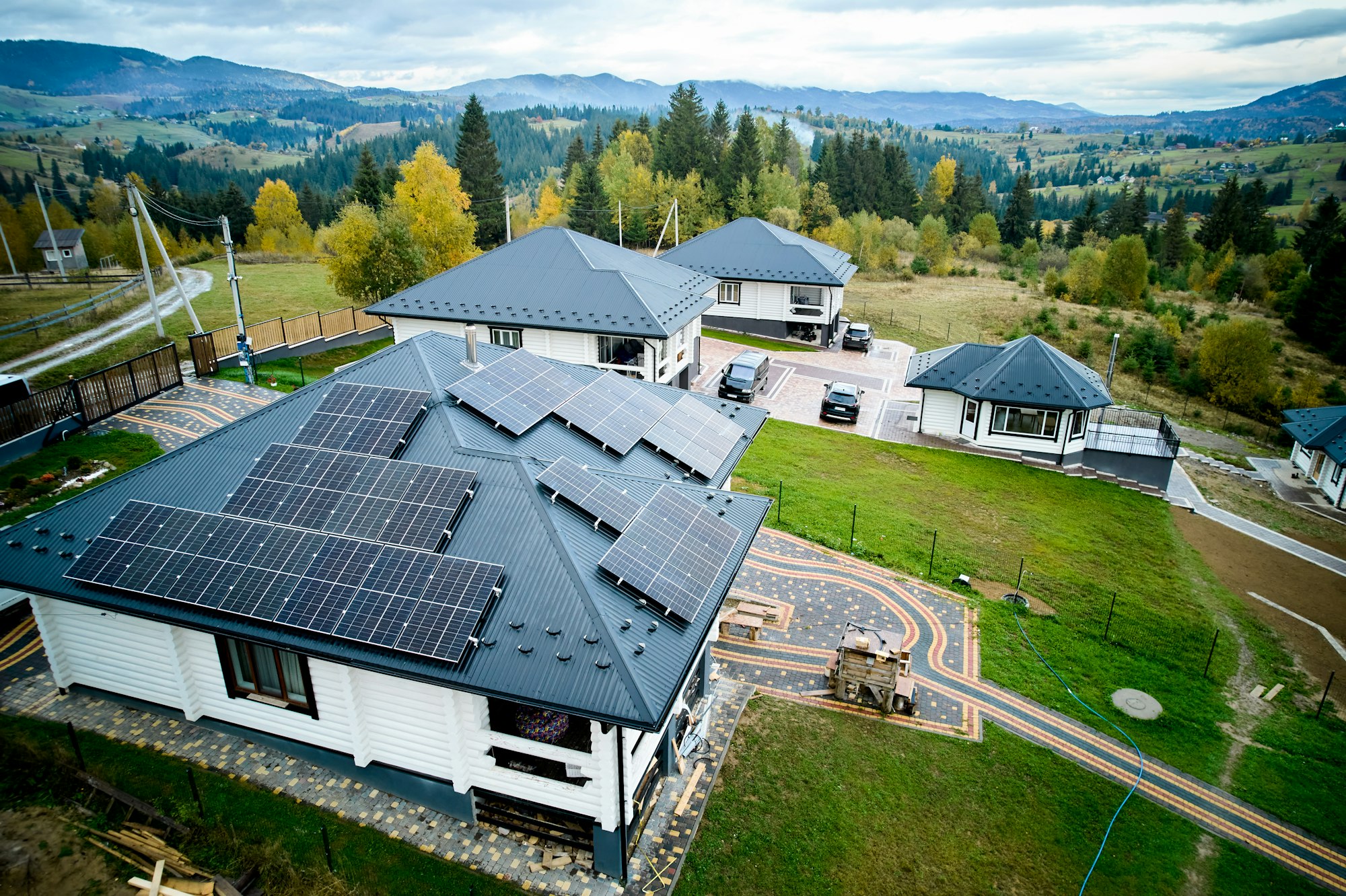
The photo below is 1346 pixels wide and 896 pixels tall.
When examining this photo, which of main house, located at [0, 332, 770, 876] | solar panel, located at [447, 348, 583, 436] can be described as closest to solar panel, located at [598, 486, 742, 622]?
main house, located at [0, 332, 770, 876]

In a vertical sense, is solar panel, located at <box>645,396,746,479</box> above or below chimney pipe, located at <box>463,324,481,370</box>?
below

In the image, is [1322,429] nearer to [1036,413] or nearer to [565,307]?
[1036,413]

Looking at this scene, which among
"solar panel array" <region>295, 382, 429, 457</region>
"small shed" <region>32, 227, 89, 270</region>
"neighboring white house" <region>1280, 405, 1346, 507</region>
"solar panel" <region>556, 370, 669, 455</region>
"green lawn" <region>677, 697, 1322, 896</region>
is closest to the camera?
"green lawn" <region>677, 697, 1322, 896</region>

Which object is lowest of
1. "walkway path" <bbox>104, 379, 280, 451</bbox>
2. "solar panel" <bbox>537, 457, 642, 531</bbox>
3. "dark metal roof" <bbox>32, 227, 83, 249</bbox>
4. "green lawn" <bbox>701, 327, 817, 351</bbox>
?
"green lawn" <bbox>701, 327, 817, 351</bbox>

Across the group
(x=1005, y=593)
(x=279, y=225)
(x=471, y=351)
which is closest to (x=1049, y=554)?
(x=1005, y=593)

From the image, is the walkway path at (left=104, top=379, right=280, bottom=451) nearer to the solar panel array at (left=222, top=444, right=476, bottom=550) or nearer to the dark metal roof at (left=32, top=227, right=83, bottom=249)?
the solar panel array at (left=222, top=444, right=476, bottom=550)

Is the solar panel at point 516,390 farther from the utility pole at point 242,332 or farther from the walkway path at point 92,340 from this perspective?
the walkway path at point 92,340
